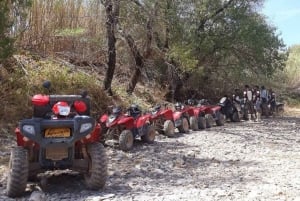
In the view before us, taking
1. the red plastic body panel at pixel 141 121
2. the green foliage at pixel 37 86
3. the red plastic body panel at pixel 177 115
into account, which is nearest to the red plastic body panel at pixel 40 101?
the red plastic body panel at pixel 141 121

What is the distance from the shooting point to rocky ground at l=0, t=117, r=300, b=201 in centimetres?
650

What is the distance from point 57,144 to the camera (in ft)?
20.3

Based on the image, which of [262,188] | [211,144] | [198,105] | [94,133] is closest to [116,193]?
[94,133]

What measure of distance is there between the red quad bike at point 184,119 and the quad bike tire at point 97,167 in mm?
7190

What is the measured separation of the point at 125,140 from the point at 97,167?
3634mm

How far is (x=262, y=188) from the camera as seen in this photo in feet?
22.6

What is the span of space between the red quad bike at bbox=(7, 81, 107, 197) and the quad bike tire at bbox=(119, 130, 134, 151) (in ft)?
10.4

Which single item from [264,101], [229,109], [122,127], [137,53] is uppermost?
[137,53]

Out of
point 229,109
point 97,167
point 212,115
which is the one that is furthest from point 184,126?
point 97,167

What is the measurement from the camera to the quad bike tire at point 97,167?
21.0 ft

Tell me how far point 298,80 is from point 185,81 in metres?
16.4

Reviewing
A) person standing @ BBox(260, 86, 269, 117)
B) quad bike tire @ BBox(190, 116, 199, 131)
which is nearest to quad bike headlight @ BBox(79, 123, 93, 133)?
quad bike tire @ BBox(190, 116, 199, 131)

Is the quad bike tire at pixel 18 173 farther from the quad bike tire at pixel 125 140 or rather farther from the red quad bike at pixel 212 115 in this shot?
the red quad bike at pixel 212 115

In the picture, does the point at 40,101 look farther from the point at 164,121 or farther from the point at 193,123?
the point at 193,123
